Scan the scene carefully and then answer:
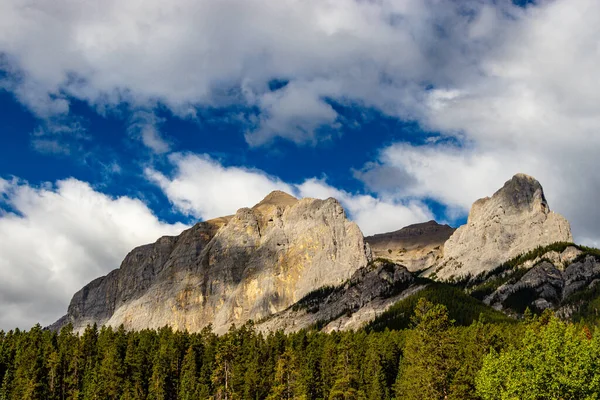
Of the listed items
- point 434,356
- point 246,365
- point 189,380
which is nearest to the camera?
point 434,356

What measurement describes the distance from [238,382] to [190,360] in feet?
57.2

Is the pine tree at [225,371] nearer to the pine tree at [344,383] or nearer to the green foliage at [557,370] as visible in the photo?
the pine tree at [344,383]

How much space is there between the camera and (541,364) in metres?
59.7

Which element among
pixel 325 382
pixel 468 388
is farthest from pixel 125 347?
pixel 468 388

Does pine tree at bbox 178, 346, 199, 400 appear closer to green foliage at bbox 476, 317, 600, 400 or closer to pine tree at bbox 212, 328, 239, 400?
pine tree at bbox 212, 328, 239, 400

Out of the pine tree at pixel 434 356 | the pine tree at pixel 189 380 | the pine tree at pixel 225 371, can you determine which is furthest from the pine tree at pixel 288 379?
the pine tree at pixel 434 356

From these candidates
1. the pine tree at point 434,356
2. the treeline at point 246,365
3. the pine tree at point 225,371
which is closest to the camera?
the pine tree at point 434,356

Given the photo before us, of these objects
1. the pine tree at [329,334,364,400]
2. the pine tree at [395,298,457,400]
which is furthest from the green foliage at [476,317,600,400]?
the pine tree at [329,334,364,400]

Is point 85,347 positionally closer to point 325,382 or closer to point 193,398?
point 193,398

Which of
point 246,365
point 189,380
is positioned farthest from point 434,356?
point 189,380

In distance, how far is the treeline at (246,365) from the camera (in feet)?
278

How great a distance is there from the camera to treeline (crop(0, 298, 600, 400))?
8462 centimetres

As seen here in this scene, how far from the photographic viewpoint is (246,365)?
12512 cm

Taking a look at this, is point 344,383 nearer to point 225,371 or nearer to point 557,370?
point 225,371
